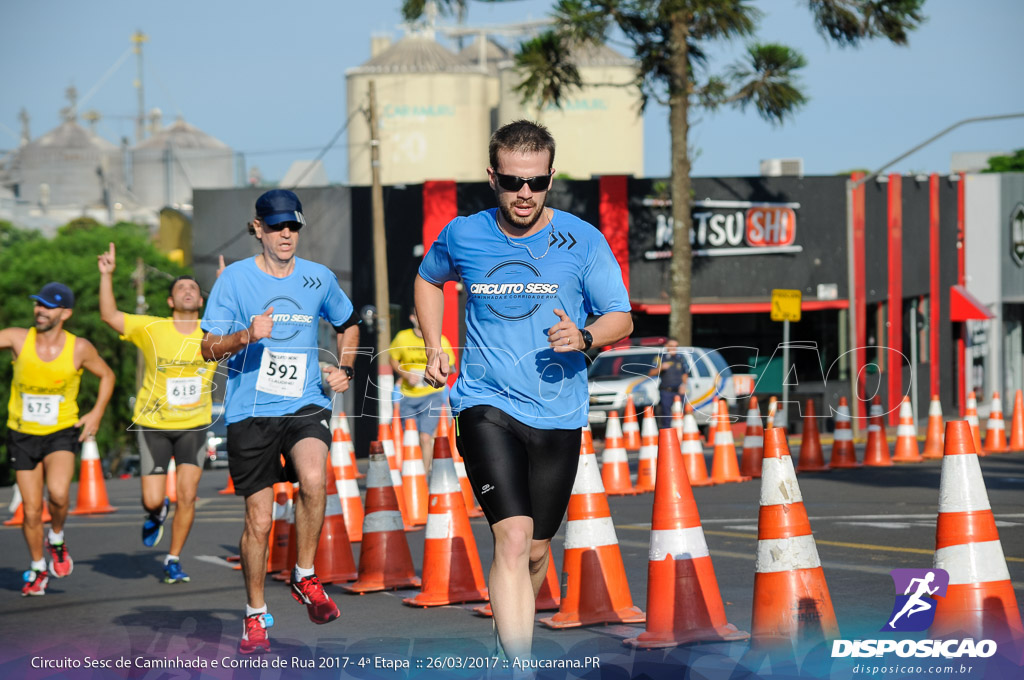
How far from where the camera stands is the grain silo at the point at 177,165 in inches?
4419

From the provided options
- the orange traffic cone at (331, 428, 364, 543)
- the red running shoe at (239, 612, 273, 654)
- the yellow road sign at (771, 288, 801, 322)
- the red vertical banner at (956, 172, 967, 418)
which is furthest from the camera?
the red vertical banner at (956, 172, 967, 418)

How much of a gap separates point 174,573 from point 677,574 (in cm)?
430

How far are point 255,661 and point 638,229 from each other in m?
29.8

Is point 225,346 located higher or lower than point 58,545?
higher

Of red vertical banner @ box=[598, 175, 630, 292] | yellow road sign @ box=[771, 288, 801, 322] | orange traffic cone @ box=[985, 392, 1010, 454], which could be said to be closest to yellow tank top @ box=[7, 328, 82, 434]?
orange traffic cone @ box=[985, 392, 1010, 454]

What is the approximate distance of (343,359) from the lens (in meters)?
7.29

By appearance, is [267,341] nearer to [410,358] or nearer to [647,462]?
[410,358]

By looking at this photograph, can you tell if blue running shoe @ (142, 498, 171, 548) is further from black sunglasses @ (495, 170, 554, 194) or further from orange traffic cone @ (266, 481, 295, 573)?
black sunglasses @ (495, 170, 554, 194)

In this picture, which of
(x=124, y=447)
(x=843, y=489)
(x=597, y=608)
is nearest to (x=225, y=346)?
(x=597, y=608)

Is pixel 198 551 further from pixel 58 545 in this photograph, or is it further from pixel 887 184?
pixel 887 184

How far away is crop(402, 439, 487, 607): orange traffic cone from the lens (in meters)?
7.93

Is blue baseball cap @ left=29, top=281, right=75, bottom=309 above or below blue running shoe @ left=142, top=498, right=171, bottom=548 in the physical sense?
above

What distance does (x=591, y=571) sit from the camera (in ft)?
23.0

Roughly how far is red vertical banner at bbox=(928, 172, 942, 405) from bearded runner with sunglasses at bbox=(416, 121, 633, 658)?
3708 centimetres
